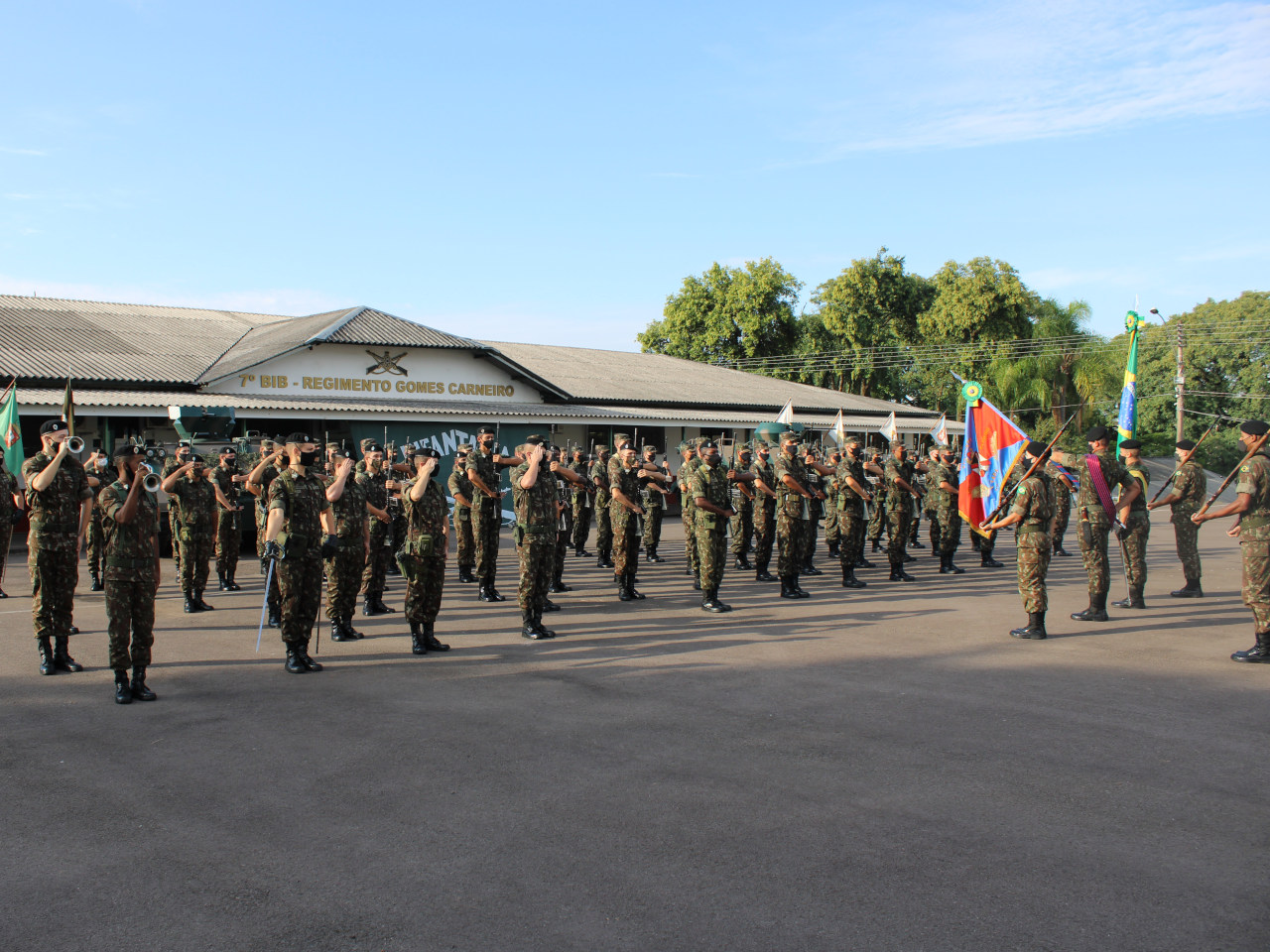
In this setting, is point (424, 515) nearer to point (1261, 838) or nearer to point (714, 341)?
point (1261, 838)

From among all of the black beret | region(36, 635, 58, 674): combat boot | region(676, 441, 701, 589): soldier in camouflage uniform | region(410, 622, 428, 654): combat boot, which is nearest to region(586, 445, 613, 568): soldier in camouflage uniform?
region(676, 441, 701, 589): soldier in camouflage uniform

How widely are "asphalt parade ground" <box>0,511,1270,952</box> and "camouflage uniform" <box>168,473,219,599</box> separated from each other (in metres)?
1.58

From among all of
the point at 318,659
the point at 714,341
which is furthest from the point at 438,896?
the point at 714,341

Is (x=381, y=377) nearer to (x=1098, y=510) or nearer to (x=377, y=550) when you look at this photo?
(x=377, y=550)

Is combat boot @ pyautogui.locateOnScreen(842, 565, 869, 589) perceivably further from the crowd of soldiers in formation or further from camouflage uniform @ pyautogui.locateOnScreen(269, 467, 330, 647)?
camouflage uniform @ pyautogui.locateOnScreen(269, 467, 330, 647)

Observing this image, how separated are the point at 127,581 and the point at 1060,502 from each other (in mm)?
12015

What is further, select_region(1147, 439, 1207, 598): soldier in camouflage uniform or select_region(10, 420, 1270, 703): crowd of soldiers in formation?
select_region(1147, 439, 1207, 598): soldier in camouflage uniform

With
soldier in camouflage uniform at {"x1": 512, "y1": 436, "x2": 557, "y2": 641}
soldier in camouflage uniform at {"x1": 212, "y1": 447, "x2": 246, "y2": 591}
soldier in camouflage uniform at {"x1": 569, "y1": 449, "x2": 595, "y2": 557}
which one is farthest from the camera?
soldier in camouflage uniform at {"x1": 569, "y1": 449, "x2": 595, "y2": 557}

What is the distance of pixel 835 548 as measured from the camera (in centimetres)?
1575

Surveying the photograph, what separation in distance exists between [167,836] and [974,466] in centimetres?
983

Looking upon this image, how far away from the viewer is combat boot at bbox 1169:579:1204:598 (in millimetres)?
11156

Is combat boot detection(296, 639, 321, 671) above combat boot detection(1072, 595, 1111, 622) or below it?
below

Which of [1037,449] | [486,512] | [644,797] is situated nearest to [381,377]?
[486,512]

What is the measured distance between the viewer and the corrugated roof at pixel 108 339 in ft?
64.4
